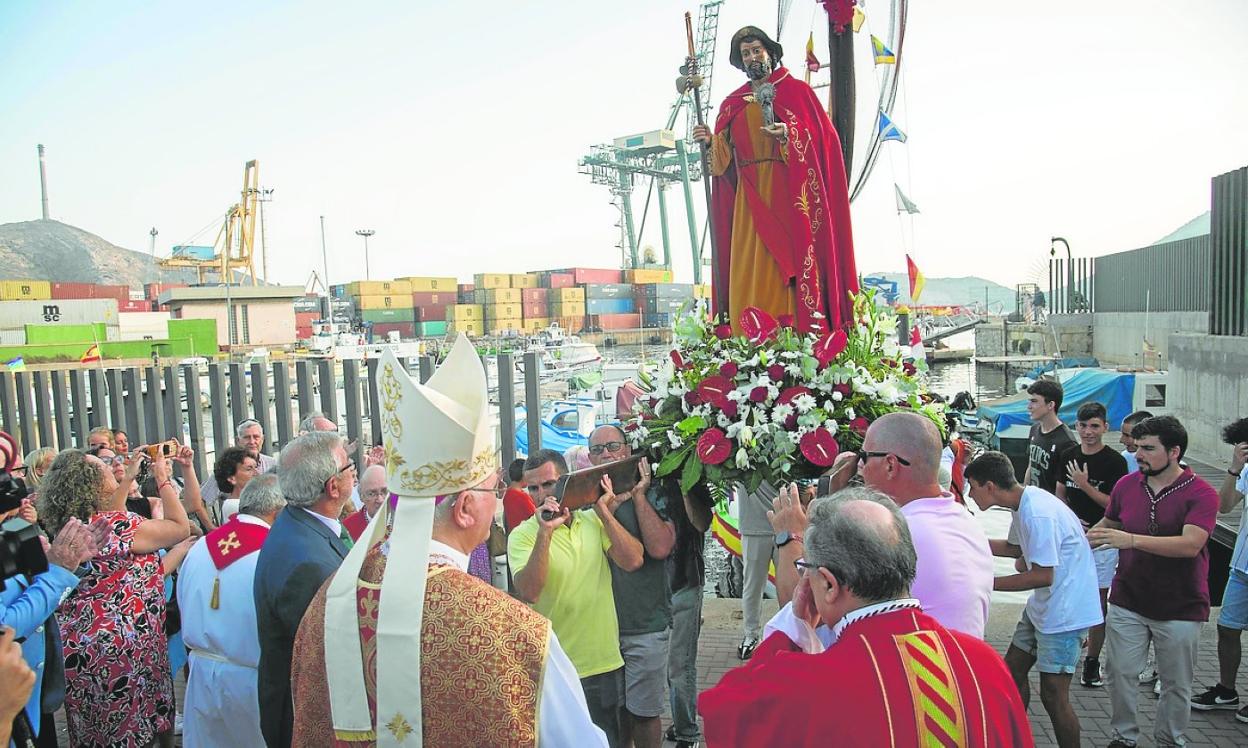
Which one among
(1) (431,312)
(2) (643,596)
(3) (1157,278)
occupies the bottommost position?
(2) (643,596)

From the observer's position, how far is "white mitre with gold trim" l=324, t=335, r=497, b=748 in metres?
2.04

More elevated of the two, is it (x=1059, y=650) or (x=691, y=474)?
(x=691, y=474)

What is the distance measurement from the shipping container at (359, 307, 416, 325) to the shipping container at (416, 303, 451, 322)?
36.1 inches

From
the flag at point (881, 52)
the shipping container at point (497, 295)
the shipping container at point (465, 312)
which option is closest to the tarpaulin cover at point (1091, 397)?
the flag at point (881, 52)

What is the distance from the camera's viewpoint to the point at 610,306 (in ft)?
264

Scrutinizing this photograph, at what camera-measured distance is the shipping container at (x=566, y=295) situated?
7775cm

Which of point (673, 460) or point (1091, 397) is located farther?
point (1091, 397)

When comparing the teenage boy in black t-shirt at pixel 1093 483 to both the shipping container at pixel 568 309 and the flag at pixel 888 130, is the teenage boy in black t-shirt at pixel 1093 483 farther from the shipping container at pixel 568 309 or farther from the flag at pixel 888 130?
the shipping container at pixel 568 309

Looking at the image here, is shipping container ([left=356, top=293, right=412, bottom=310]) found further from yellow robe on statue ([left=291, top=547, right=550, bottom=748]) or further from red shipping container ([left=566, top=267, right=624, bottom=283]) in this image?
yellow robe on statue ([left=291, top=547, right=550, bottom=748])

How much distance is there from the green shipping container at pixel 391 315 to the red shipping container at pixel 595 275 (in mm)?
17213

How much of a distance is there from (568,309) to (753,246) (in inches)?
2886

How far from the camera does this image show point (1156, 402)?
1622 cm

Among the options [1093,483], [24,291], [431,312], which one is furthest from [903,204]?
[24,291]

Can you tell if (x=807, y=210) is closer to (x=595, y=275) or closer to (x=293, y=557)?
(x=293, y=557)
